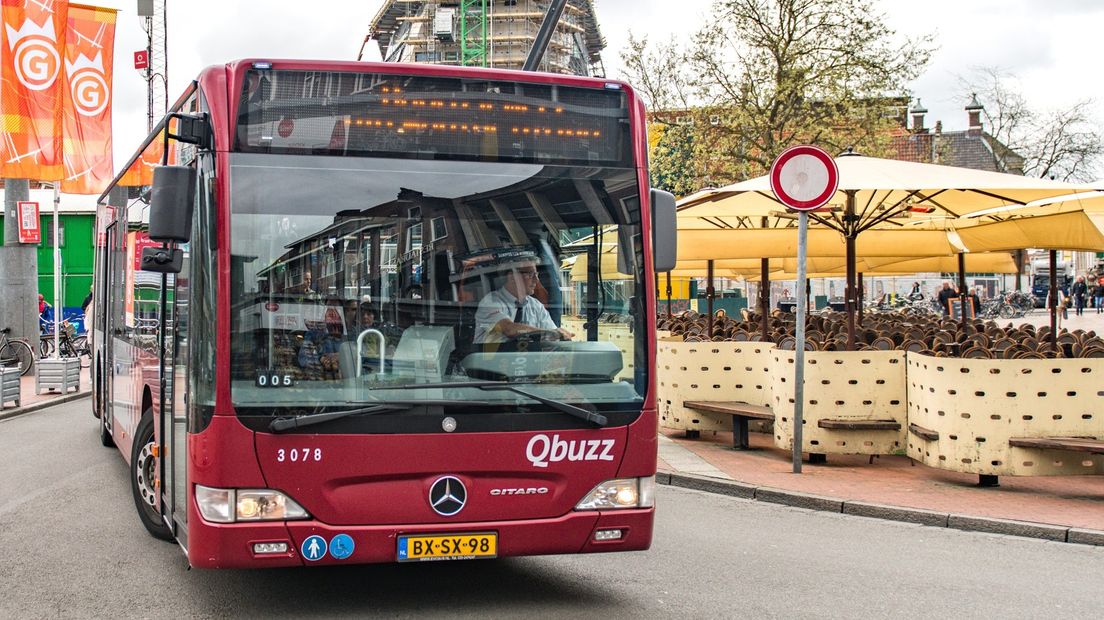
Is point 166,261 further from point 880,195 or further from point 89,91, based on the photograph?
point 89,91

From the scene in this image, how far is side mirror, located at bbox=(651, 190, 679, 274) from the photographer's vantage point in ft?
20.3

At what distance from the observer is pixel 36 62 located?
19.9 m

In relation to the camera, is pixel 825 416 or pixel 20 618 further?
pixel 825 416

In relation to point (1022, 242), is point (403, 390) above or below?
below

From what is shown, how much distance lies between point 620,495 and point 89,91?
18397 millimetres

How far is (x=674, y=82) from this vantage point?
30172 millimetres

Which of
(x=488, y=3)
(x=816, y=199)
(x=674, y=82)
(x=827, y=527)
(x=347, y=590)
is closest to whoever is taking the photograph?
(x=347, y=590)

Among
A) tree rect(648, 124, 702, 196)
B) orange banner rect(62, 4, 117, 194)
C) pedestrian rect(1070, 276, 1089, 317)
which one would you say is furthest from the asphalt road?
pedestrian rect(1070, 276, 1089, 317)

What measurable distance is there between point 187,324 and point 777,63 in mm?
23236

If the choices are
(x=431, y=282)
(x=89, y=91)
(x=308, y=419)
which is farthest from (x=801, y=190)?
(x=89, y=91)

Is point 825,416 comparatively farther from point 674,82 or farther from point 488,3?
point 488,3

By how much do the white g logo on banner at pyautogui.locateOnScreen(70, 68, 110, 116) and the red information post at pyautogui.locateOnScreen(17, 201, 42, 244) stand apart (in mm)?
2318

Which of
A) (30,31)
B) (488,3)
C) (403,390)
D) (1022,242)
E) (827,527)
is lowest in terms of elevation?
(827,527)

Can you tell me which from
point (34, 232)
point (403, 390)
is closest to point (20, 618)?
point (403, 390)
